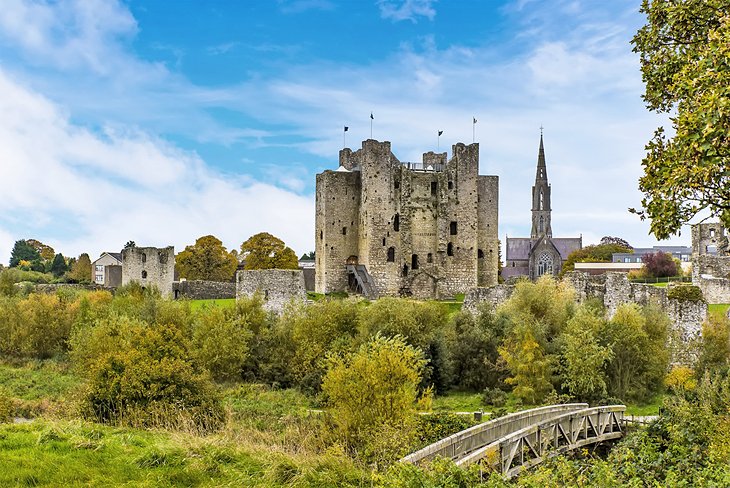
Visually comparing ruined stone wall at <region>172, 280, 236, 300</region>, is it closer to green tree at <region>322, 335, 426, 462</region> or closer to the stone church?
green tree at <region>322, 335, 426, 462</region>

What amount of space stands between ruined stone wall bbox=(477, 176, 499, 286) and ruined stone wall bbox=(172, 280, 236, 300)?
16.7 meters

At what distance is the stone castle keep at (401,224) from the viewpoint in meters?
43.4

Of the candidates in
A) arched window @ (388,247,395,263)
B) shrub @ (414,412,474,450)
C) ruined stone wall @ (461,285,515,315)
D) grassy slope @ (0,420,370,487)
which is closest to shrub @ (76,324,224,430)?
grassy slope @ (0,420,370,487)

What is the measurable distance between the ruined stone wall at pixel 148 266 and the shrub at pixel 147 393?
2639 centimetres

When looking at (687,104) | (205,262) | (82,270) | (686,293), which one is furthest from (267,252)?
(687,104)

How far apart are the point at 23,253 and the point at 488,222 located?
73.5m

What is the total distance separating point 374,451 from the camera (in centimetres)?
1320

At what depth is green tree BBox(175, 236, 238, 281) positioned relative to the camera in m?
62.6

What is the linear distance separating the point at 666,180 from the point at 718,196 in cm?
74

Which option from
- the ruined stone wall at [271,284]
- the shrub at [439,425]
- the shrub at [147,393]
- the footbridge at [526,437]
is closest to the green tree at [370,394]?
the shrub at [439,425]

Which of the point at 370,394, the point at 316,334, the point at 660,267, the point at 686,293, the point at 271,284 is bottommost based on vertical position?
the point at 370,394

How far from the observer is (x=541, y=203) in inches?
4023

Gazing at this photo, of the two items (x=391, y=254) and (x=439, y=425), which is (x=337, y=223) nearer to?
(x=391, y=254)

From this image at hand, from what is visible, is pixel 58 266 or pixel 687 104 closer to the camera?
pixel 687 104
